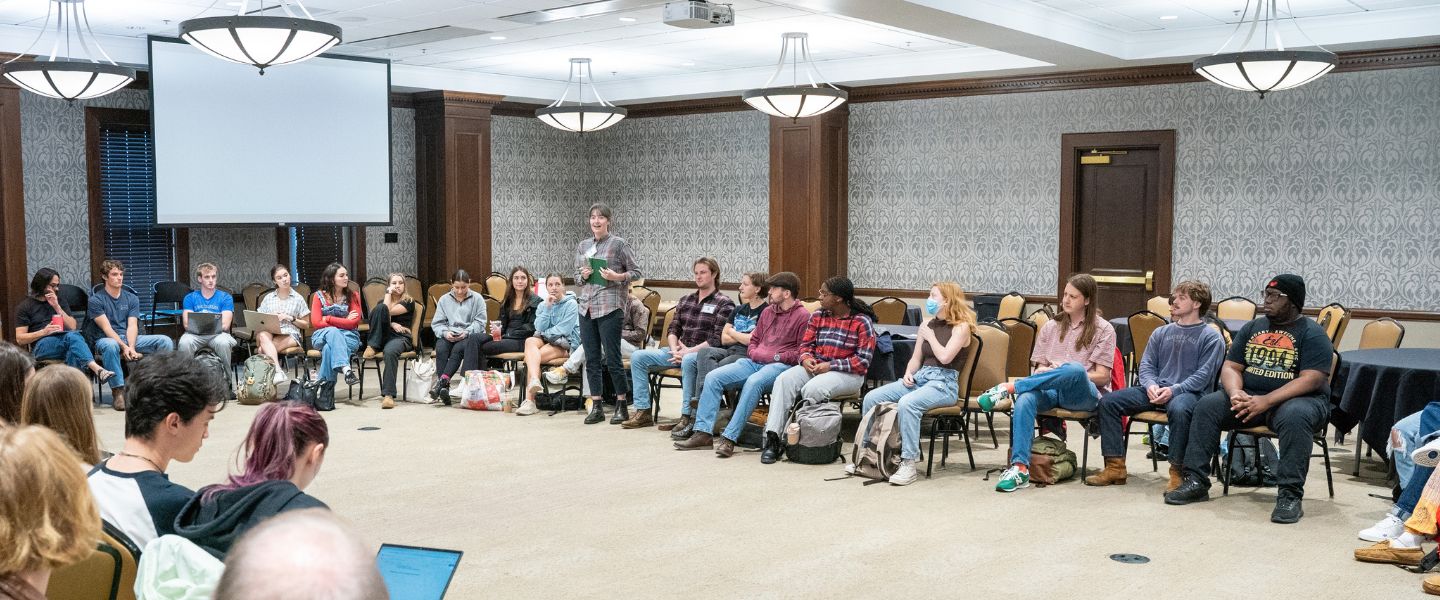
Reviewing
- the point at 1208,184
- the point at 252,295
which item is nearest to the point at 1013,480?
the point at 1208,184

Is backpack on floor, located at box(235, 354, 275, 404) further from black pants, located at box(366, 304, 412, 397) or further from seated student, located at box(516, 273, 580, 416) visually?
seated student, located at box(516, 273, 580, 416)

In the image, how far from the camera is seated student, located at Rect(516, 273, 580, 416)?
914 centimetres

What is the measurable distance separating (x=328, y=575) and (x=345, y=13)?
900cm

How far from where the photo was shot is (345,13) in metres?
9.34

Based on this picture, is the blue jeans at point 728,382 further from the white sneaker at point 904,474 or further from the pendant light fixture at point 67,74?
the pendant light fixture at point 67,74

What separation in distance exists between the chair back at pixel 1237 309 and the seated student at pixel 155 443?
329 inches

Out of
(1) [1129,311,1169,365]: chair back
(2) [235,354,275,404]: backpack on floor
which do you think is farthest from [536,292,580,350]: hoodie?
(1) [1129,311,1169,365]: chair back

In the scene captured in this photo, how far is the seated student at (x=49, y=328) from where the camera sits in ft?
29.6

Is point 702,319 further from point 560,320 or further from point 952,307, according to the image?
point 952,307

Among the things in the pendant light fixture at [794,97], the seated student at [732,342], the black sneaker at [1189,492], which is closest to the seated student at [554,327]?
the seated student at [732,342]

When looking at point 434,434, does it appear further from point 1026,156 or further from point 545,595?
point 1026,156

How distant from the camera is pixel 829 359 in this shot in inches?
283

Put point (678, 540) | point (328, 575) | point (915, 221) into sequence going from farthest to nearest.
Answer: point (915, 221)
point (678, 540)
point (328, 575)

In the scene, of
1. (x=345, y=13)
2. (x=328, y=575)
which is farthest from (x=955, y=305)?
(x=328, y=575)
